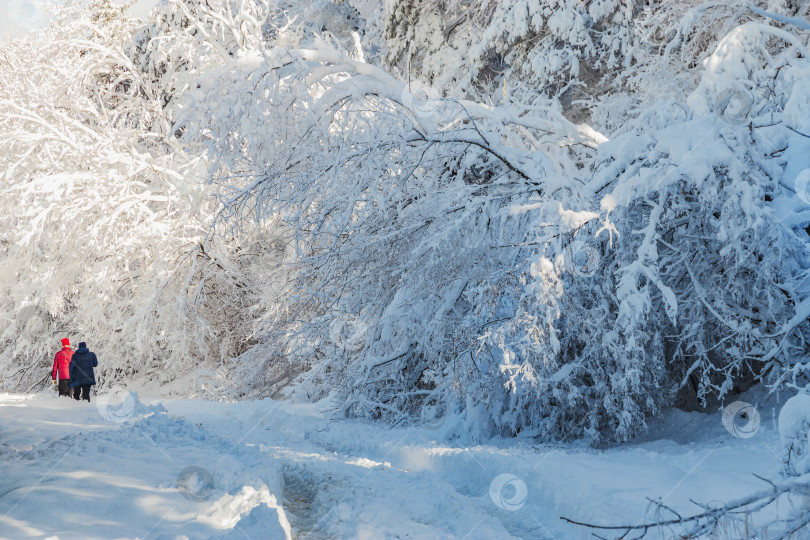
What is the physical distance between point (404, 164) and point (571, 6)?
33.9 feet

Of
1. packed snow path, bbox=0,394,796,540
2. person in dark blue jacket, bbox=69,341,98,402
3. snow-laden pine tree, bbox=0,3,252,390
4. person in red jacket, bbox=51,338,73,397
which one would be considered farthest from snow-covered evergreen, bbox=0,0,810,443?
snow-laden pine tree, bbox=0,3,252,390

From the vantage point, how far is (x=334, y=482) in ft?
24.4

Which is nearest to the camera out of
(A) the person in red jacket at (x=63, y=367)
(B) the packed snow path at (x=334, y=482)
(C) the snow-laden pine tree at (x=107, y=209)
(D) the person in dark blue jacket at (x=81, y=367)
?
(B) the packed snow path at (x=334, y=482)

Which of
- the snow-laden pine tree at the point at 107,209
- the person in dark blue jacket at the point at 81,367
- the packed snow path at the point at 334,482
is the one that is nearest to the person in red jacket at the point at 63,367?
the person in dark blue jacket at the point at 81,367

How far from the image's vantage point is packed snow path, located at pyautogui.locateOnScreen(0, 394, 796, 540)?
5.02 metres

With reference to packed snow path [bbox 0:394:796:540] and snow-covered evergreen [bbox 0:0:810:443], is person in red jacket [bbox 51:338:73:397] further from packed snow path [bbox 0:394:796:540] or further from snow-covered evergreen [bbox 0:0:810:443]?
packed snow path [bbox 0:394:796:540]

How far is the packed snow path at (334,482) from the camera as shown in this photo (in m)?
5.02

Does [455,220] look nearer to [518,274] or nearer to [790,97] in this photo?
[518,274]

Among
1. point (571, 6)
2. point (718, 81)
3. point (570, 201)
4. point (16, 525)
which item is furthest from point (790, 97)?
point (571, 6)

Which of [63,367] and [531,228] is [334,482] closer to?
[531,228]

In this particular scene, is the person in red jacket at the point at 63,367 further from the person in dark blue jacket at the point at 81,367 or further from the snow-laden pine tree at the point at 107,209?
the snow-laden pine tree at the point at 107,209

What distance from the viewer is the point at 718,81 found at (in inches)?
317

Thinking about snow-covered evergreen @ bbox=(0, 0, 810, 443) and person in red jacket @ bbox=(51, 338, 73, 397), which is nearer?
snow-covered evergreen @ bbox=(0, 0, 810, 443)

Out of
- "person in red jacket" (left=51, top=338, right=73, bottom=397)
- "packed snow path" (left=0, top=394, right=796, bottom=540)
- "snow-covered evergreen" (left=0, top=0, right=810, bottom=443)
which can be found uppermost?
"snow-covered evergreen" (left=0, top=0, right=810, bottom=443)
